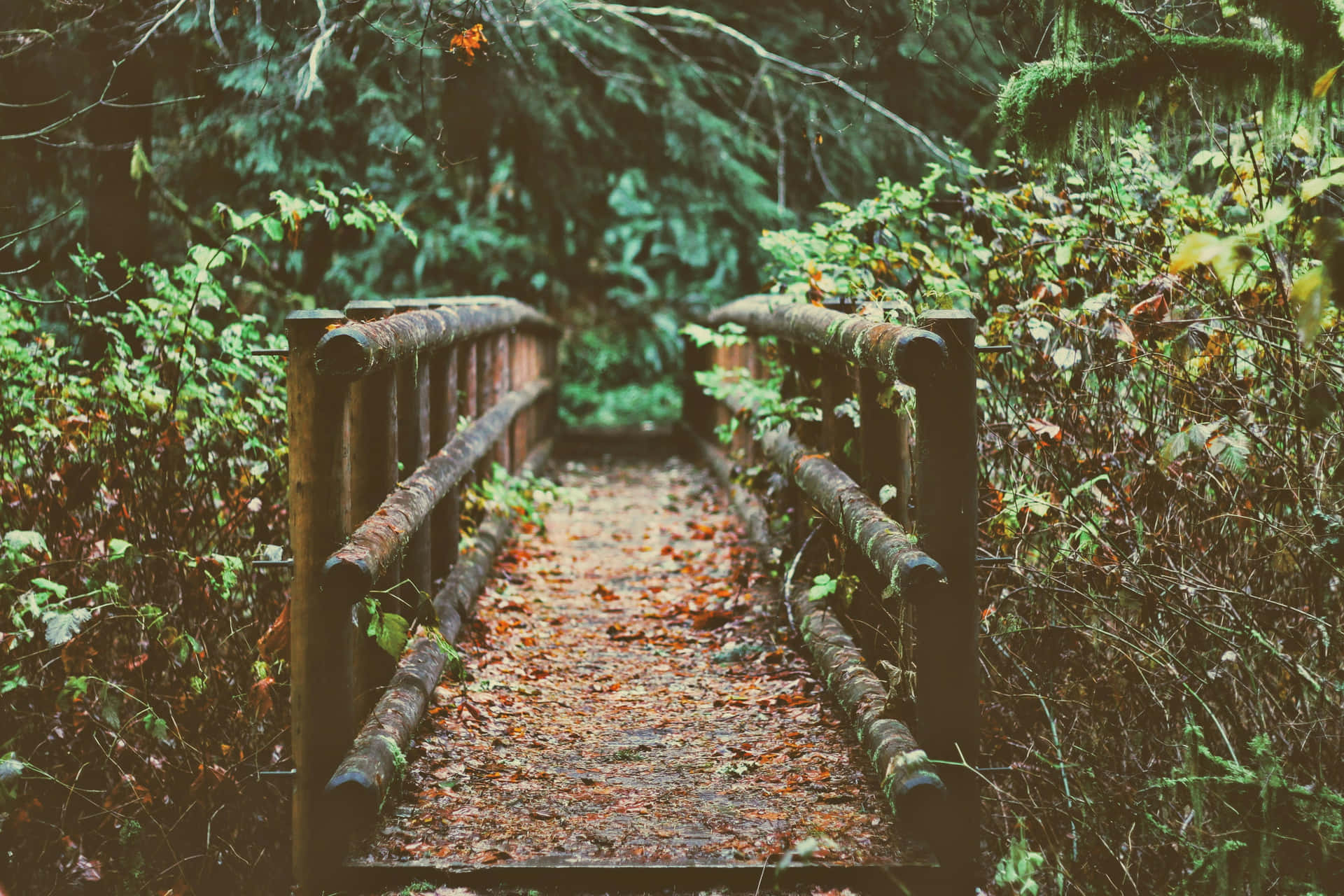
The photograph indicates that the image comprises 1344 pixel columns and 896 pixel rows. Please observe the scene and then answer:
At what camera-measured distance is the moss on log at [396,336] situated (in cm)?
317

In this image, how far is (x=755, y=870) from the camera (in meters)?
3.01

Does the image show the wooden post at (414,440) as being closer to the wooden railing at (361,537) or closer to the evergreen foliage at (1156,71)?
the wooden railing at (361,537)

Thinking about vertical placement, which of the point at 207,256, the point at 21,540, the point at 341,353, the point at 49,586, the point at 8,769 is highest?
the point at 207,256

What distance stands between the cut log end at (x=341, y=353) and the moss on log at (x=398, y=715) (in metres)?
1.03

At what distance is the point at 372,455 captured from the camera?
3.92m

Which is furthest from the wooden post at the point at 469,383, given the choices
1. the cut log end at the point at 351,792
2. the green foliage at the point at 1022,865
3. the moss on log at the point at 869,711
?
the green foliage at the point at 1022,865

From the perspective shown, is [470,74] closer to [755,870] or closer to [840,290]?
[840,290]

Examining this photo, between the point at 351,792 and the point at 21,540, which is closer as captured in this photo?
the point at 351,792

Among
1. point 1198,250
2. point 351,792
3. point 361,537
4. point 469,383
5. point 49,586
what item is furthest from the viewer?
point 469,383

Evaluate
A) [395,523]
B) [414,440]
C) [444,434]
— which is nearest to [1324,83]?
[395,523]

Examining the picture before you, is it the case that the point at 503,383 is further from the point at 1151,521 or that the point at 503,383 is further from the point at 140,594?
the point at 1151,521

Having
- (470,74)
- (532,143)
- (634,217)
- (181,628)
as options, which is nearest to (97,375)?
(181,628)

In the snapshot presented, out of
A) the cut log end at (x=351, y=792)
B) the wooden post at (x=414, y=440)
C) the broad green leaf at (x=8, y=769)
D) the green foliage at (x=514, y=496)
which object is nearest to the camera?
the cut log end at (x=351, y=792)

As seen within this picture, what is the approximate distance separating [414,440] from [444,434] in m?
0.68
